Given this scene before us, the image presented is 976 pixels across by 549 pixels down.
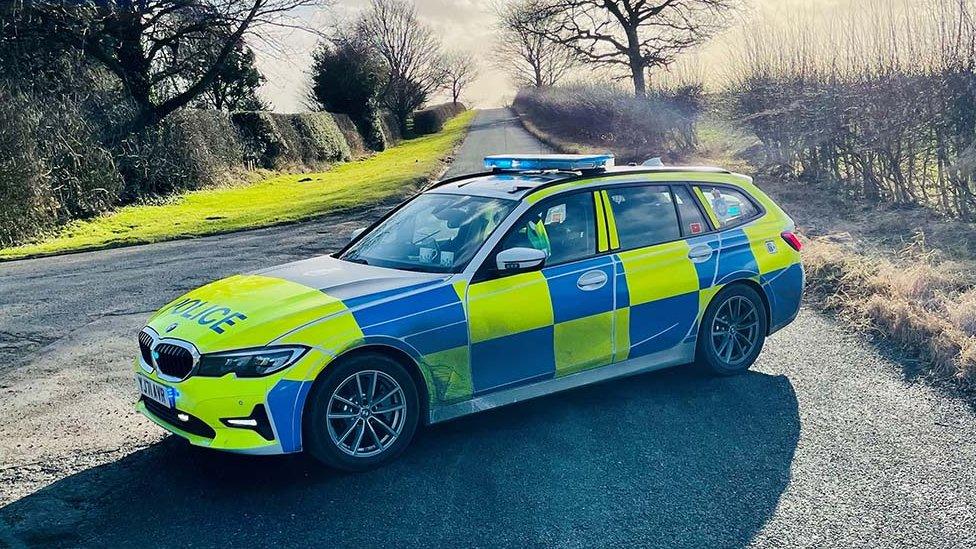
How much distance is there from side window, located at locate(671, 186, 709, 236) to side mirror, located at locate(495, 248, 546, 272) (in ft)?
4.92

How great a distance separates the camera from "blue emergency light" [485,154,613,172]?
19.1 ft

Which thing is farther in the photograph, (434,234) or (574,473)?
(434,234)

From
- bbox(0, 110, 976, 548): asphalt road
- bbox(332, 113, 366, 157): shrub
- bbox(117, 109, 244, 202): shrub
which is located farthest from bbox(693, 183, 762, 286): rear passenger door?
bbox(332, 113, 366, 157): shrub

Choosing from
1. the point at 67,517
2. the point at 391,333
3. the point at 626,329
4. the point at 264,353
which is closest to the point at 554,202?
the point at 626,329

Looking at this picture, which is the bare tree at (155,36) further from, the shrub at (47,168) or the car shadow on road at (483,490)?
the car shadow on road at (483,490)

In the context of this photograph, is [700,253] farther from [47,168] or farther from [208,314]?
[47,168]

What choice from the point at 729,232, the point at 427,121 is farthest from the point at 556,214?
the point at 427,121

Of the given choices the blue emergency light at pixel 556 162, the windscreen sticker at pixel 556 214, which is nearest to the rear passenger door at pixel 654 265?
the blue emergency light at pixel 556 162

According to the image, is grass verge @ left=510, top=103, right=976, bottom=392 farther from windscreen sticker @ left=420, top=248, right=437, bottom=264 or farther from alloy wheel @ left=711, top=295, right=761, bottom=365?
windscreen sticker @ left=420, top=248, right=437, bottom=264

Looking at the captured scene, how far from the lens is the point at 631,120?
1069 inches

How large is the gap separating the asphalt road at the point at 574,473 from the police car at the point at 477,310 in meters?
0.29

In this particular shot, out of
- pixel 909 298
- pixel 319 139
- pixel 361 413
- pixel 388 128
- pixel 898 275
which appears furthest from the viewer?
pixel 388 128

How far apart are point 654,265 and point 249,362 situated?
279cm

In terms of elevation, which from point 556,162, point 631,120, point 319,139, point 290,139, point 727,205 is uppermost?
point 290,139
